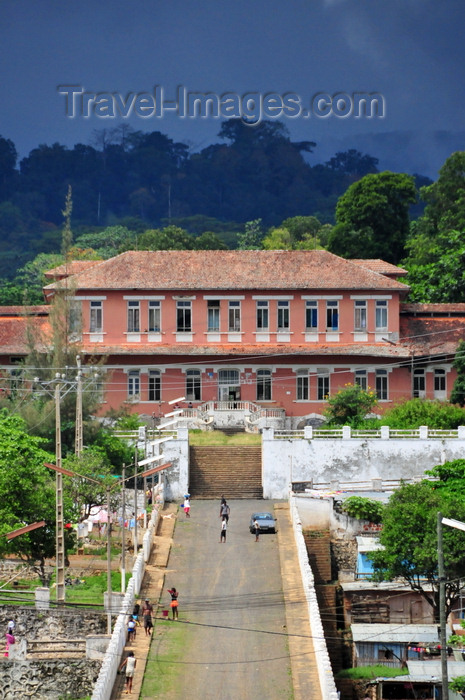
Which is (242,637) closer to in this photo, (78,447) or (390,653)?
(390,653)

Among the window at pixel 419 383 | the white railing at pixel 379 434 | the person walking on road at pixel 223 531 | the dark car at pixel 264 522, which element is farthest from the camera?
the window at pixel 419 383

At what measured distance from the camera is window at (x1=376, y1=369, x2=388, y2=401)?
66.8 m

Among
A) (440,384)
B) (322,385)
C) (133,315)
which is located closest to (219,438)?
(322,385)

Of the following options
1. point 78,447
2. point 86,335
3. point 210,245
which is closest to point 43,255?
point 210,245

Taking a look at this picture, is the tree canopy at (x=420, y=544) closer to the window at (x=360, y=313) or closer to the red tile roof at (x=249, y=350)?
the red tile roof at (x=249, y=350)

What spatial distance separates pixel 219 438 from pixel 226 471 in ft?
9.80

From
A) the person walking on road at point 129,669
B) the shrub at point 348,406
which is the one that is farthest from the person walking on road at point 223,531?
the person walking on road at point 129,669

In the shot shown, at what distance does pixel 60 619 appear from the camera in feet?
141

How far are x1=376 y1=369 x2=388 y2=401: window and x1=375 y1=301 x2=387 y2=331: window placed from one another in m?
2.41

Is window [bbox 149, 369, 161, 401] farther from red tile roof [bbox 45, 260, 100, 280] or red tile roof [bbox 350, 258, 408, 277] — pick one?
red tile roof [bbox 350, 258, 408, 277]

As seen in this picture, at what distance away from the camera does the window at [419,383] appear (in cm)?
6725

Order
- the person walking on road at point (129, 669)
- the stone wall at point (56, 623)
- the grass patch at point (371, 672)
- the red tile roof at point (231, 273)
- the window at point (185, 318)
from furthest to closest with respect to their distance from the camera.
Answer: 1. the window at point (185, 318)
2. the red tile roof at point (231, 273)
3. the stone wall at point (56, 623)
4. the grass patch at point (371, 672)
5. the person walking on road at point (129, 669)

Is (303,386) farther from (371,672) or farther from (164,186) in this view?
(164,186)

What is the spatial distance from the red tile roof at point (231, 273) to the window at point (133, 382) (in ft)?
14.2
